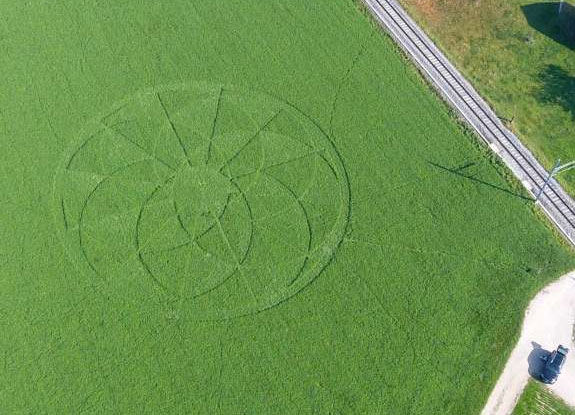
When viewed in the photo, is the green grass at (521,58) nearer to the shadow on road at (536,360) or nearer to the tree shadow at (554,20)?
the tree shadow at (554,20)

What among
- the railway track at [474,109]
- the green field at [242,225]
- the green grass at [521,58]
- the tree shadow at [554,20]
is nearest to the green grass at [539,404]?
the green field at [242,225]

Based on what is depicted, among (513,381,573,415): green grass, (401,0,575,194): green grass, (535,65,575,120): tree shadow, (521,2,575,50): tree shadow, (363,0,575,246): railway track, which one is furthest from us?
(521,2,575,50): tree shadow

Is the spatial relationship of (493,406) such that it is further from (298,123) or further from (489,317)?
(298,123)

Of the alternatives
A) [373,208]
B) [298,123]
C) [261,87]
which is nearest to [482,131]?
[373,208]

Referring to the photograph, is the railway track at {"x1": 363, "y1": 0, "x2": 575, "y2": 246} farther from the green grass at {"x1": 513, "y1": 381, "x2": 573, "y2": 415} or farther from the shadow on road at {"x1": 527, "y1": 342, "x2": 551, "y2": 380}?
the green grass at {"x1": 513, "y1": 381, "x2": 573, "y2": 415}

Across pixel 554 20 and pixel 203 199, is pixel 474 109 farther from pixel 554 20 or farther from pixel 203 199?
pixel 203 199

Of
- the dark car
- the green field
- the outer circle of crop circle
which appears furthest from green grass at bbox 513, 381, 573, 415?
the outer circle of crop circle
